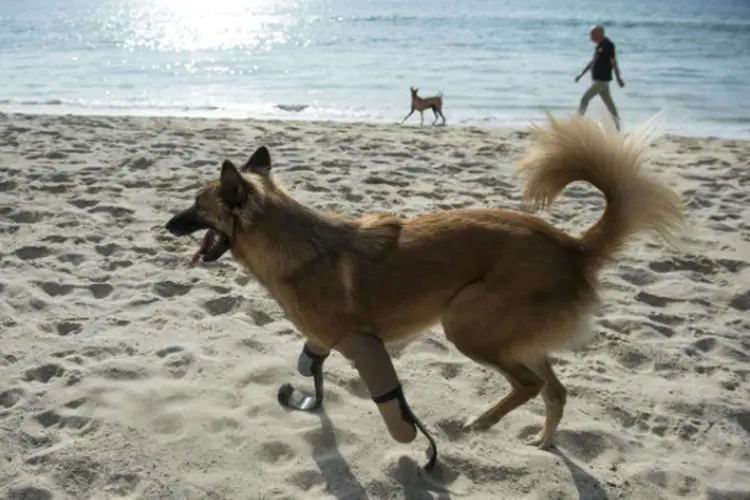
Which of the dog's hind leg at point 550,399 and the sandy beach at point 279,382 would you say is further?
the dog's hind leg at point 550,399

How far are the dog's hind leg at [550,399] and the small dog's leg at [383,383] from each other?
2.33 feet

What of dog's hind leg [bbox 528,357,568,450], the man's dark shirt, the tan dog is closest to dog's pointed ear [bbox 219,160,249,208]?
dog's hind leg [bbox 528,357,568,450]

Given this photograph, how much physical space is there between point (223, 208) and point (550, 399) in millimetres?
1855

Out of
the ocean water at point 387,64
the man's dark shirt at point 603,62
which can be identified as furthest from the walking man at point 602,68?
the ocean water at point 387,64

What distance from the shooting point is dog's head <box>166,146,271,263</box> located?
10.0 ft

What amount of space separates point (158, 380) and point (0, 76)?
18.9 meters

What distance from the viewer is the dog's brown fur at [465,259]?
10.2 feet

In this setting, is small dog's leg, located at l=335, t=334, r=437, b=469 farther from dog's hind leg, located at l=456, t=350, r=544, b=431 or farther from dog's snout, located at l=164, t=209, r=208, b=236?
dog's snout, located at l=164, t=209, r=208, b=236

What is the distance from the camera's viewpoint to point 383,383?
9.89 ft

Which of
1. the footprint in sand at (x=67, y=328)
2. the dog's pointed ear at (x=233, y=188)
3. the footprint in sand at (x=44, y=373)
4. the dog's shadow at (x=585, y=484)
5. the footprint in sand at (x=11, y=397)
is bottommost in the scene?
the dog's shadow at (x=585, y=484)

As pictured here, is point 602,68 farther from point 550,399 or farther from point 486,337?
point 486,337

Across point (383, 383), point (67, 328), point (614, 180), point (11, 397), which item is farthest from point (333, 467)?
point (67, 328)

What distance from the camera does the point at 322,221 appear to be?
3244 mm

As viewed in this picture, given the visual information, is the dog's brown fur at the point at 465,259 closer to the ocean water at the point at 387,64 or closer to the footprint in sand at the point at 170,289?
the ocean water at the point at 387,64
